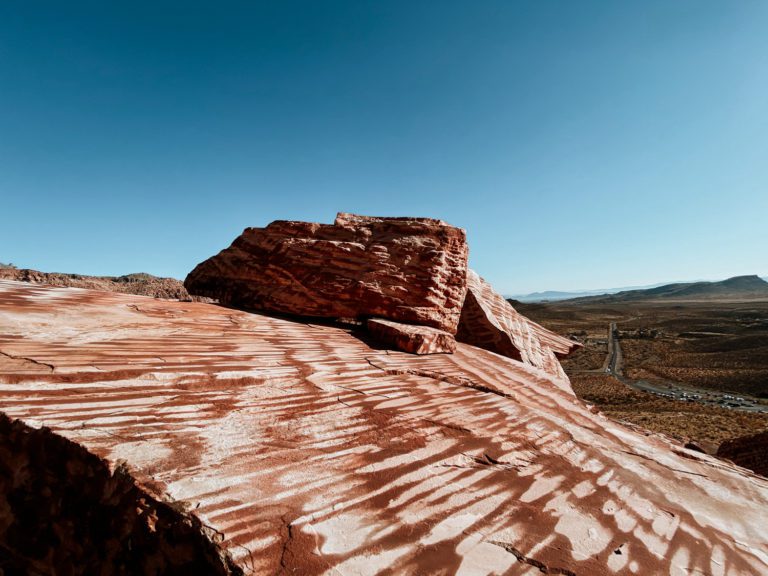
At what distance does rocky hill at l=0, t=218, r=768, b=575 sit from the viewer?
111 cm

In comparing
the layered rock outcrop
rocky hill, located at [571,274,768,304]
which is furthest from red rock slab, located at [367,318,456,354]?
rocky hill, located at [571,274,768,304]

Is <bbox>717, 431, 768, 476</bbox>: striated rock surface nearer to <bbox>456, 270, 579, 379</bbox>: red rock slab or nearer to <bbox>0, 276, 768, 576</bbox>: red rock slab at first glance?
<bbox>456, 270, 579, 379</bbox>: red rock slab

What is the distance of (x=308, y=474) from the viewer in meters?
1.37

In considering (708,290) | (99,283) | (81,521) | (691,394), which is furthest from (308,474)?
(708,290)

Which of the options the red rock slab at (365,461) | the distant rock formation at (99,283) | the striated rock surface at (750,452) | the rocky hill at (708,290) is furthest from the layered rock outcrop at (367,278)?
the rocky hill at (708,290)

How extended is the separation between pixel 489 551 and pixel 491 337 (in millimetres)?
3645

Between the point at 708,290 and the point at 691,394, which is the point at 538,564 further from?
the point at 708,290

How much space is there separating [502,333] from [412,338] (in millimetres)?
1784

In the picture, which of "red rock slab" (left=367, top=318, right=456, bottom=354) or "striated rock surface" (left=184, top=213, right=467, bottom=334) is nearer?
"red rock slab" (left=367, top=318, right=456, bottom=354)

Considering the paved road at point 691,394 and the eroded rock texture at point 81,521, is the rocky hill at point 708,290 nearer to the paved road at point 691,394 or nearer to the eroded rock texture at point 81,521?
the paved road at point 691,394

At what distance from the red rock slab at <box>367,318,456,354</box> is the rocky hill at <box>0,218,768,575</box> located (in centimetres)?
74

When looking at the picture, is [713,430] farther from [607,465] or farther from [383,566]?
[383,566]

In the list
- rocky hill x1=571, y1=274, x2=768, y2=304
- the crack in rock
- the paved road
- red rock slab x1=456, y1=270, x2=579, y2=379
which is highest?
rocky hill x1=571, y1=274, x2=768, y2=304

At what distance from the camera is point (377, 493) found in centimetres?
133
